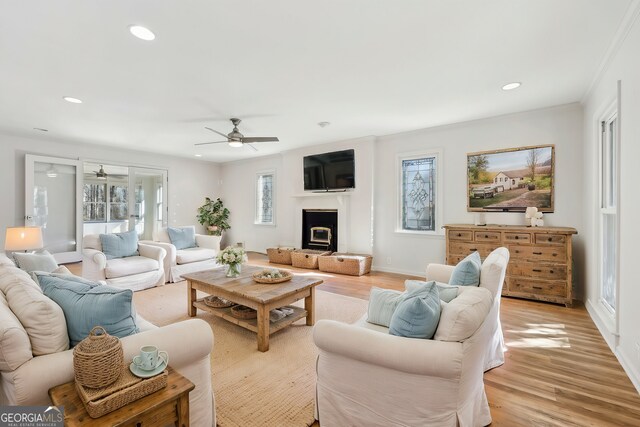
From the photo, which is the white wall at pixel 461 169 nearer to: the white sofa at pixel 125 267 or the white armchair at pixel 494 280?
the white armchair at pixel 494 280

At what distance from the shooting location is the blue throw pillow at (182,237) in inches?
209

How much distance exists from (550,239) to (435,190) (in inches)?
70.6

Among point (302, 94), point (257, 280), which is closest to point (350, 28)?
point (302, 94)

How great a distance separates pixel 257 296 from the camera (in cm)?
264

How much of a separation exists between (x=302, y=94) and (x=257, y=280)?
221 cm

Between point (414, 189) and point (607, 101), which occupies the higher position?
point (607, 101)

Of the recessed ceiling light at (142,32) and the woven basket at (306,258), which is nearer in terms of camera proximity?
the recessed ceiling light at (142,32)

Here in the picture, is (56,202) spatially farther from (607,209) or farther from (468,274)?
(607,209)

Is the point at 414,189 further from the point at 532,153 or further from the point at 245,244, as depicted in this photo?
the point at 245,244

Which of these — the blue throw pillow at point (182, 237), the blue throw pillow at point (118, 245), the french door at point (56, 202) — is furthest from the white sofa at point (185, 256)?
the french door at point (56, 202)

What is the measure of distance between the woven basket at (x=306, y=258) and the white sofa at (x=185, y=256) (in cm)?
155

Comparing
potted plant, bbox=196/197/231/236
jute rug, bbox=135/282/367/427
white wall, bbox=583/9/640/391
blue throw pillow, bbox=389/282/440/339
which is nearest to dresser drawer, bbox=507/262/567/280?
white wall, bbox=583/9/640/391

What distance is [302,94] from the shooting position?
11.6ft

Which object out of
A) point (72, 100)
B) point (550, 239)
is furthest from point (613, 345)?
point (72, 100)
